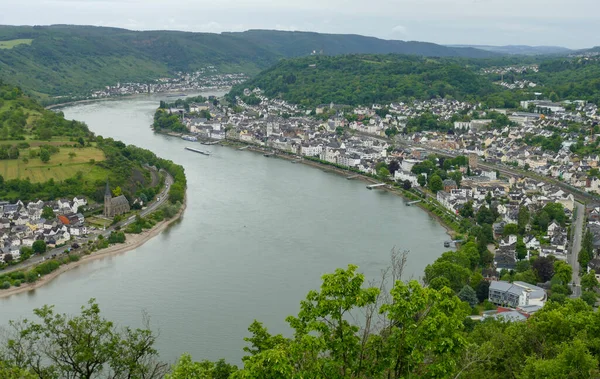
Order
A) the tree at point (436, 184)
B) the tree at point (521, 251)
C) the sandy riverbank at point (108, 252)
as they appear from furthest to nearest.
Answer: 1. the tree at point (436, 184)
2. the tree at point (521, 251)
3. the sandy riverbank at point (108, 252)

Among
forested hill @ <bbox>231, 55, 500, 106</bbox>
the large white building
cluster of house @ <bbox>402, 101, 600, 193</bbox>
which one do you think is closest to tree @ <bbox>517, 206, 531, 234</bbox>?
the large white building

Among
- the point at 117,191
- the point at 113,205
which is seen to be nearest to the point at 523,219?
the point at 113,205

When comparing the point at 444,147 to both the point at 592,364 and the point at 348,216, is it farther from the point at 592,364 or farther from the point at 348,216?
the point at 592,364

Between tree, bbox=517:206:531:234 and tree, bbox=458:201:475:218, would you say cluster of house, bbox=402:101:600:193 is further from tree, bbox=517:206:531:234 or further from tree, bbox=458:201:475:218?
tree, bbox=517:206:531:234

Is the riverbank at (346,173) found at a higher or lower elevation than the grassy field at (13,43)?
lower

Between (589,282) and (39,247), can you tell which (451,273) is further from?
(39,247)

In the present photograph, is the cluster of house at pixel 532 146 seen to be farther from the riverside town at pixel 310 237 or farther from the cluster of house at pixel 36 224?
the cluster of house at pixel 36 224

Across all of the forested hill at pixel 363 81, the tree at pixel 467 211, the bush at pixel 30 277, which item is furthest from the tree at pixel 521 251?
the forested hill at pixel 363 81
